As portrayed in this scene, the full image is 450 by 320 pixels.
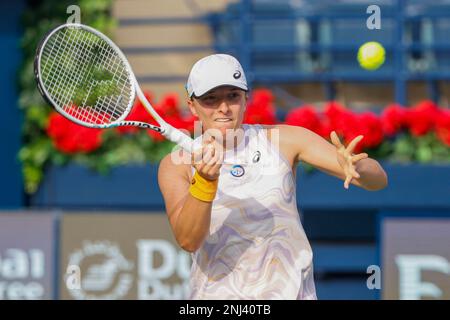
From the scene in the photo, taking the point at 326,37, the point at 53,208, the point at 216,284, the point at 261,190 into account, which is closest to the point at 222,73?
the point at 261,190

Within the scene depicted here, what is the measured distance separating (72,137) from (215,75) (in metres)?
4.94

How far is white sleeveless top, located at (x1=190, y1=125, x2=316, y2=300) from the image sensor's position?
12.5 feet

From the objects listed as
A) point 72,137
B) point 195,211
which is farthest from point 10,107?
point 195,211

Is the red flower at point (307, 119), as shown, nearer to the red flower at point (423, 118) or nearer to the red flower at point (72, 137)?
the red flower at point (423, 118)

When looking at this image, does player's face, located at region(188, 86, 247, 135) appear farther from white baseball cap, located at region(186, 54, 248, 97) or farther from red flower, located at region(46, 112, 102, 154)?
red flower, located at region(46, 112, 102, 154)

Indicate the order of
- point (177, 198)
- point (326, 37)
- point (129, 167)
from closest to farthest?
point (177, 198) < point (129, 167) < point (326, 37)

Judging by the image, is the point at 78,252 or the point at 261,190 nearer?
the point at 261,190

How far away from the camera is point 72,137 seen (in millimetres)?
8633

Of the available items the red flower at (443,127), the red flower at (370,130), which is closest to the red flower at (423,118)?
the red flower at (443,127)

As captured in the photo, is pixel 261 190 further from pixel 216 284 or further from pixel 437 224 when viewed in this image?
pixel 437 224

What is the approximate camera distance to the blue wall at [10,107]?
9305 millimetres

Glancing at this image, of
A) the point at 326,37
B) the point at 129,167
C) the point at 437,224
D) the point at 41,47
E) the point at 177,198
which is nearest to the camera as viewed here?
the point at 177,198
